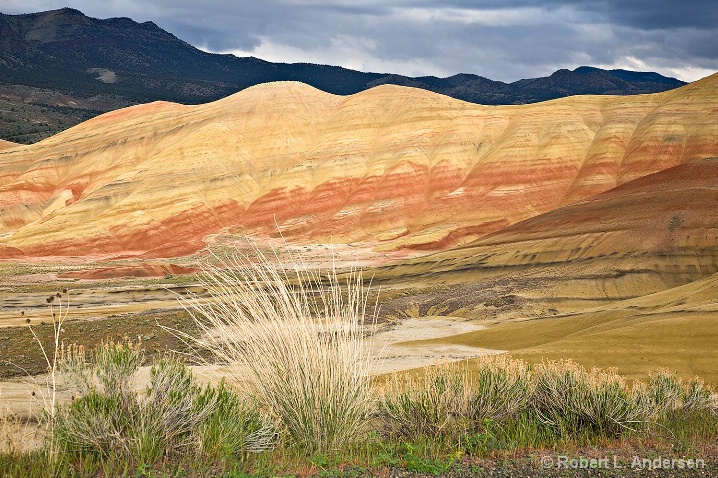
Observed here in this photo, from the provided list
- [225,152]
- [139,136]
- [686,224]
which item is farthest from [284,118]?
[686,224]

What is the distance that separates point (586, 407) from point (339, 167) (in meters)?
70.2

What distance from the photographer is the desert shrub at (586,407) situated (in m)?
8.52

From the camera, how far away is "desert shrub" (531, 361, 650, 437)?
852cm

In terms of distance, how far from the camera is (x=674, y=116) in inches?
2825

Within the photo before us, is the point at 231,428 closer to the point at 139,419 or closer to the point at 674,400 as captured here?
the point at 139,419

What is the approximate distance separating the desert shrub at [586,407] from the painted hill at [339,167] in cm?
5440

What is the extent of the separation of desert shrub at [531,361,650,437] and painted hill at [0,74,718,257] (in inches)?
2142

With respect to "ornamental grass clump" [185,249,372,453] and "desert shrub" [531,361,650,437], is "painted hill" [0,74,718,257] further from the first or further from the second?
"ornamental grass clump" [185,249,372,453]

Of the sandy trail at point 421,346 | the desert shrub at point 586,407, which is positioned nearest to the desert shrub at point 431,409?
the desert shrub at point 586,407

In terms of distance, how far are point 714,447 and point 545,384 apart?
6.70 ft

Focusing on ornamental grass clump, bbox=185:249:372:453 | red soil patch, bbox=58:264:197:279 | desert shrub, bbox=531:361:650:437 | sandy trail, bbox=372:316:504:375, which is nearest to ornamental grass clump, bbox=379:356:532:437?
desert shrub, bbox=531:361:650:437

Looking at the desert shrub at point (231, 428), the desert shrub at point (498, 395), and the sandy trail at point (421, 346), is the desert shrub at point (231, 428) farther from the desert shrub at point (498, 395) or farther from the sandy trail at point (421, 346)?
the sandy trail at point (421, 346)

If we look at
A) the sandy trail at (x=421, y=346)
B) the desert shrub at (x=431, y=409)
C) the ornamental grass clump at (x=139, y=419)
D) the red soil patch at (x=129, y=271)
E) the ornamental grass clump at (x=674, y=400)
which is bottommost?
the red soil patch at (x=129, y=271)

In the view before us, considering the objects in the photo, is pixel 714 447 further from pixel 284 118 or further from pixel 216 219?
pixel 284 118
